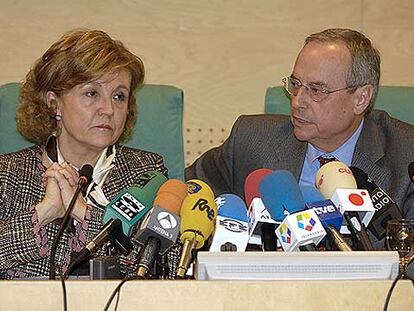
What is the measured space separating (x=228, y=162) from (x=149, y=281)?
1.25 m

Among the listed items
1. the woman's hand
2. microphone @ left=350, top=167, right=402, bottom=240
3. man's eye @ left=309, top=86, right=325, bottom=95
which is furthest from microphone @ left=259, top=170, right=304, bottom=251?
man's eye @ left=309, top=86, right=325, bottom=95

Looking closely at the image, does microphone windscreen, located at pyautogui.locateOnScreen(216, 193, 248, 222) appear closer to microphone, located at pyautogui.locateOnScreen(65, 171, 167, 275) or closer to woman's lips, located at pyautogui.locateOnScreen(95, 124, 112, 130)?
microphone, located at pyautogui.locateOnScreen(65, 171, 167, 275)

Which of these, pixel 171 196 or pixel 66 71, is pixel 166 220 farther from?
pixel 66 71

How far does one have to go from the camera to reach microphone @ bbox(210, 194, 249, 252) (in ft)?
5.84

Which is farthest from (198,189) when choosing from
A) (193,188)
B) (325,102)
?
(325,102)

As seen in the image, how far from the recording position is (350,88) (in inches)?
106

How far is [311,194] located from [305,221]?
0.20 m

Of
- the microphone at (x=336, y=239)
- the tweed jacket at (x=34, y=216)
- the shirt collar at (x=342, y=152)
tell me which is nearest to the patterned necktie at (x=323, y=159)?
the shirt collar at (x=342, y=152)

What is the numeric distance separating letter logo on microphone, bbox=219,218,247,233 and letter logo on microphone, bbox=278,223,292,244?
11cm

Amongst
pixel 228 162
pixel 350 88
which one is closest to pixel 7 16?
pixel 228 162

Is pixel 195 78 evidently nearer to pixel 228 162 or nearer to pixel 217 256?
pixel 228 162

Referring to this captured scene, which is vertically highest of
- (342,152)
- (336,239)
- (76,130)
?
(336,239)

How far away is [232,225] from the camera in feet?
5.98

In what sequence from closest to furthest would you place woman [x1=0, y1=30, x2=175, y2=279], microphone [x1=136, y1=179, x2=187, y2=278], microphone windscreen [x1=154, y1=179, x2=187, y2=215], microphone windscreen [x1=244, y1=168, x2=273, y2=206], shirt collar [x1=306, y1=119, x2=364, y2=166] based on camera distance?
microphone [x1=136, y1=179, x2=187, y2=278]
microphone windscreen [x1=154, y1=179, x2=187, y2=215]
microphone windscreen [x1=244, y1=168, x2=273, y2=206]
woman [x1=0, y1=30, x2=175, y2=279]
shirt collar [x1=306, y1=119, x2=364, y2=166]
